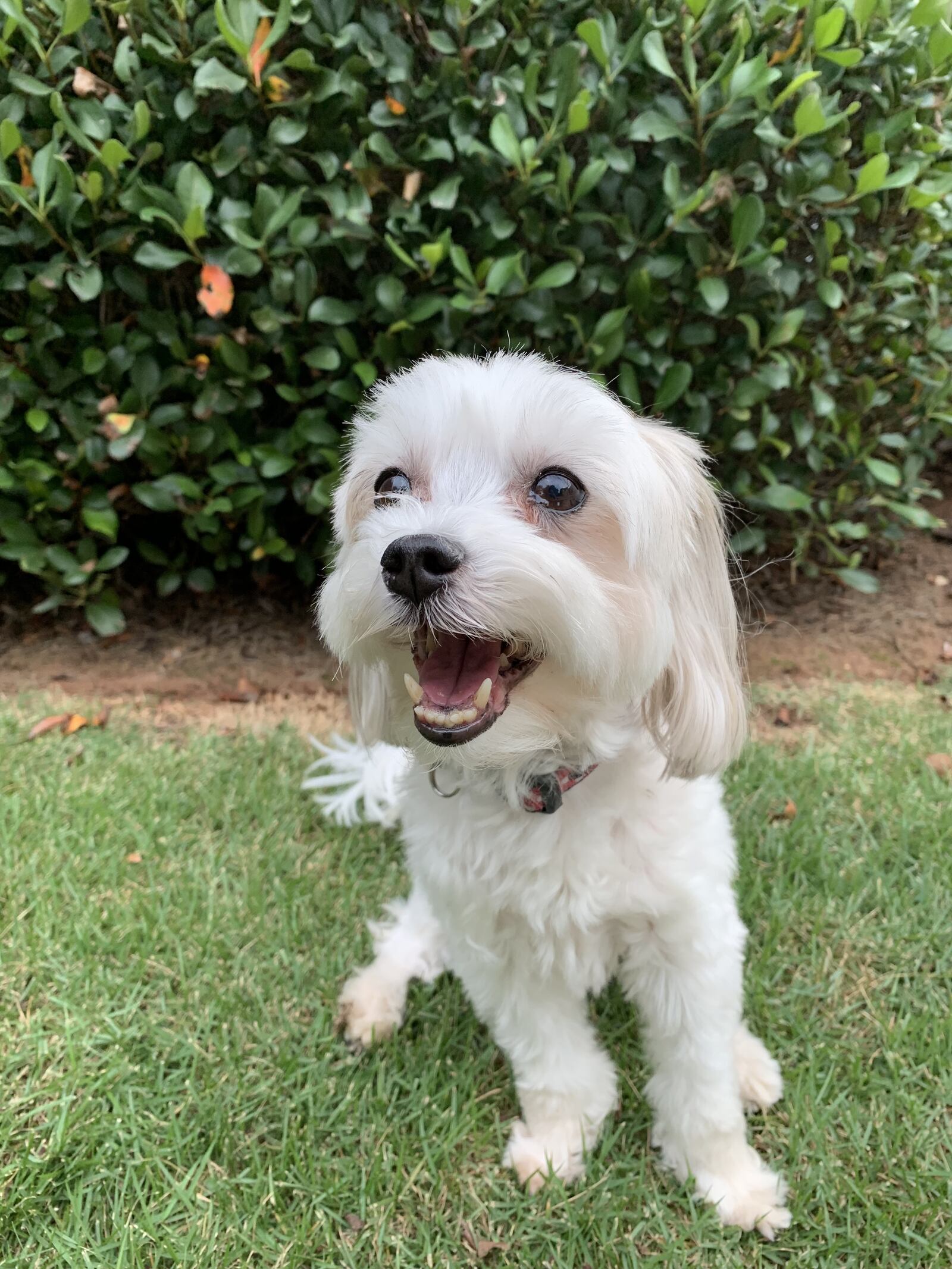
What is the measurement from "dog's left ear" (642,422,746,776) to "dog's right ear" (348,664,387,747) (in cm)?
51

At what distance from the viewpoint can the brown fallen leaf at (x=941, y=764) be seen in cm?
249

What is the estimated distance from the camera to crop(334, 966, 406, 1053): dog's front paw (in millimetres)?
1804

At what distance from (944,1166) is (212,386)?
9.49 feet

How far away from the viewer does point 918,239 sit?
2740 millimetres

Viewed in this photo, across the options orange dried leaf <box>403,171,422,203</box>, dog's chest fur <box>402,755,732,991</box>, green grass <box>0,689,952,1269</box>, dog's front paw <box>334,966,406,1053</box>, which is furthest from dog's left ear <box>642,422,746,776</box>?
orange dried leaf <box>403,171,422,203</box>

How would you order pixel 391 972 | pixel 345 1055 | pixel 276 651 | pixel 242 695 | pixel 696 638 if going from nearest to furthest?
1. pixel 696 638
2. pixel 345 1055
3. pixel 391 972
4. pixel 242 695
5. pixel 276 651

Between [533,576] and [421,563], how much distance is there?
0.54ft

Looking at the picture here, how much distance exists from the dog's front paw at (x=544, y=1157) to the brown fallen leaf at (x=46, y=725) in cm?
215

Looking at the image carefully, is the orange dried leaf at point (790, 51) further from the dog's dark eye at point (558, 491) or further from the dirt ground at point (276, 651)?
the dog's dark eye at point (558, 491)

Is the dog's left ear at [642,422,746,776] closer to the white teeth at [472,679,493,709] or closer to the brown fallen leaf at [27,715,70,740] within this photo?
the white teeth at [472,679,493,709]

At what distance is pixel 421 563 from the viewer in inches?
44.0

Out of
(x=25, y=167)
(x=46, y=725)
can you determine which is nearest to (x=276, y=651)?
(x=46, y=725)

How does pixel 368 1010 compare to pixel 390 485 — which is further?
pixel 368 1010

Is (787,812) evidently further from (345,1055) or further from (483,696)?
(483,696)
